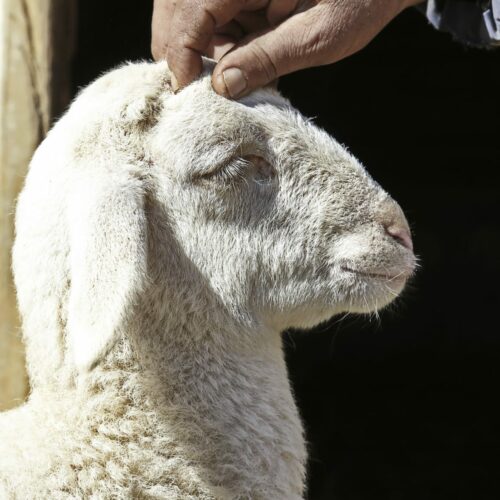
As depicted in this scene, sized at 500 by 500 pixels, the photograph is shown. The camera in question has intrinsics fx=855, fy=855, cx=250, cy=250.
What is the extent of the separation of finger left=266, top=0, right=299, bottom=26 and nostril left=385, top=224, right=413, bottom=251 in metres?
0.85

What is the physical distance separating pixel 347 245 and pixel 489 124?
17.0 ft

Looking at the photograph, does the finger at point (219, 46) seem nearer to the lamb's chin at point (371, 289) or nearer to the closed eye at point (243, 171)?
the closed eye at point (243, 171)

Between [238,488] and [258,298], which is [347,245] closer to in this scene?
[258,298]

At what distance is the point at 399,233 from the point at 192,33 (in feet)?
3.19

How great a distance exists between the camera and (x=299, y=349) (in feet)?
24.8

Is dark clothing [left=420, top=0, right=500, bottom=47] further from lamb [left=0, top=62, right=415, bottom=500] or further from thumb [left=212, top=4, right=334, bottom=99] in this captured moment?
lamb [left=0, top=62, right=415, bottom=500]

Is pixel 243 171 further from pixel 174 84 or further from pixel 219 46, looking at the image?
pixel 219 46

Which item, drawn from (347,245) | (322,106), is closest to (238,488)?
(347,245)

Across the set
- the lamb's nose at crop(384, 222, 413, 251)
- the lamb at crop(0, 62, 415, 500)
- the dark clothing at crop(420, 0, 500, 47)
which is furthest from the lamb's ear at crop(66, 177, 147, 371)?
the dark clothing at crop(420, 0, 500, 47)

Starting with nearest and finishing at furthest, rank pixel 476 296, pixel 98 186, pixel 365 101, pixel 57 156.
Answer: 1. pixel 98 186
2. pixel 57 156
3. pixel 365 101
4. pixel 476 296

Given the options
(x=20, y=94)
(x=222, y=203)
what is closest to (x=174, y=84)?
(x=222, y=203)

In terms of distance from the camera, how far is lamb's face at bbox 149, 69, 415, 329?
276cm

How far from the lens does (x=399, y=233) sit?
9.67 feet

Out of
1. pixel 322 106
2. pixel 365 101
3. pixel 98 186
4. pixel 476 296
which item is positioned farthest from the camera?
pixel 476 296
